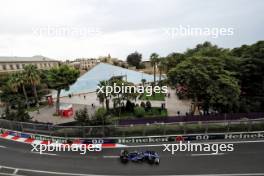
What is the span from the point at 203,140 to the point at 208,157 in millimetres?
3685

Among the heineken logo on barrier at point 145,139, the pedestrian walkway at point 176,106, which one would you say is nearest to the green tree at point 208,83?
the pedestrian walkway at point 176,106

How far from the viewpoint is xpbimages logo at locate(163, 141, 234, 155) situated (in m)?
19.8

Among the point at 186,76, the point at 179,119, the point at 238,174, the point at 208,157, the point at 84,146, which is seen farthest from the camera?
the point at 186,76

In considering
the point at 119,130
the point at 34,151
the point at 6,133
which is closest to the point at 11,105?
the point at 6,133

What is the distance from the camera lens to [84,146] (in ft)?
70.7

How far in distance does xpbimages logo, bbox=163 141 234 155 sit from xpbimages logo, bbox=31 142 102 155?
6.33 m

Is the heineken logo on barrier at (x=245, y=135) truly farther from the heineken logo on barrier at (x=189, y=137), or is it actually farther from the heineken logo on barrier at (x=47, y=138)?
the heineken logo on barrier at (x=47, y=138)

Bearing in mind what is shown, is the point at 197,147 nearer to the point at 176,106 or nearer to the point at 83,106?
the point at 176,106

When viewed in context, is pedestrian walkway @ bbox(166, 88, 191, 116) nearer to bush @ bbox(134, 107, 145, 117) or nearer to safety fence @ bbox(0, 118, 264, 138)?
bush @ bbox(134, 107, 145, 117)

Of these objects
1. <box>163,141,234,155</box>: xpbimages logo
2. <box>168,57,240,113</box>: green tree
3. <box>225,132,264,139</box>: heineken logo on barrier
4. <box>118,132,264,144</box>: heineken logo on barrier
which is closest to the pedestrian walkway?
<box>168,57,240,113</box>: green tree

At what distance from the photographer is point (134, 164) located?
17.7m

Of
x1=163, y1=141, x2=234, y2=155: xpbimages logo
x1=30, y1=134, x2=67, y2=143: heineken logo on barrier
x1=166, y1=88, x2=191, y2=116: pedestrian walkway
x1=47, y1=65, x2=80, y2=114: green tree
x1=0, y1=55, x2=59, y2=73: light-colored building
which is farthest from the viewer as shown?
x1=0, y1=55, x2=59, y2=73: light-colored building

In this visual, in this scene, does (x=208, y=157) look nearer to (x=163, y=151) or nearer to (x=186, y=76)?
(x=163, y=151)

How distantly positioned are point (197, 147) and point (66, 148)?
38.5 ft
